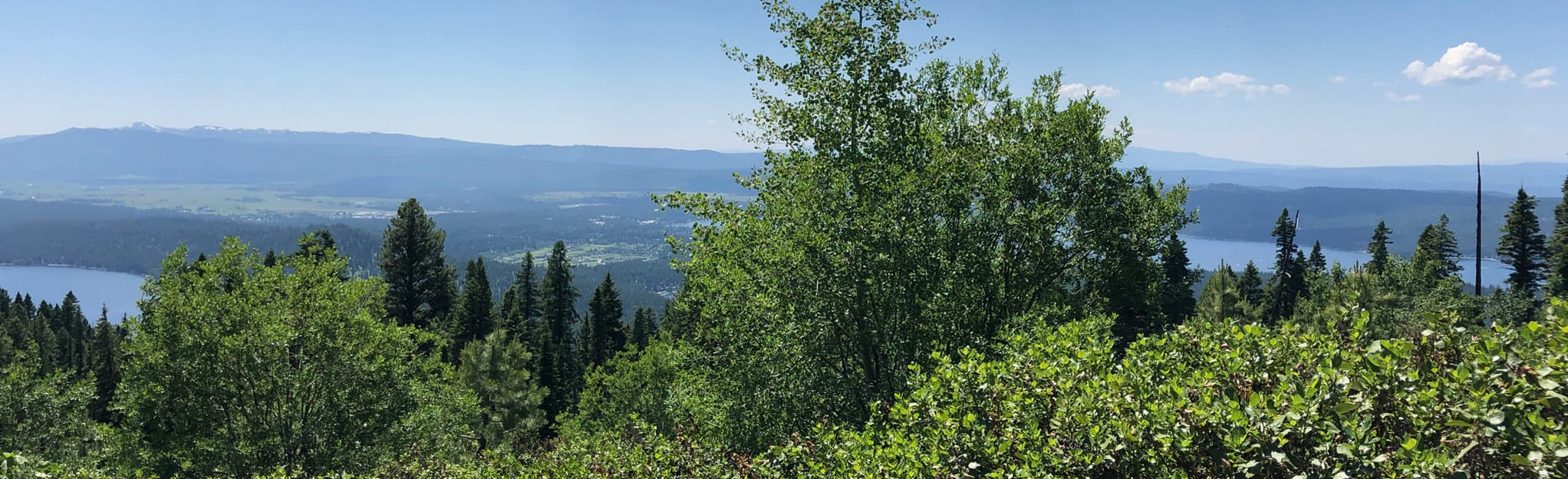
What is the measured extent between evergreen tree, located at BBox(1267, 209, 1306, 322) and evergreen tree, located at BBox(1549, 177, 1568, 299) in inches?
512

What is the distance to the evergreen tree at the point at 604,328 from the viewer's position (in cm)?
6719

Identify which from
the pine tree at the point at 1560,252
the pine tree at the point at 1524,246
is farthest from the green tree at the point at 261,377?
the pine tree at the point at 1524,246

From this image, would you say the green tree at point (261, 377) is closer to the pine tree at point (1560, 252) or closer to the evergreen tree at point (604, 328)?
the evergreen tree at point (604, 328)

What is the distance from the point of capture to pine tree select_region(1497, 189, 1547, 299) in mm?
52875

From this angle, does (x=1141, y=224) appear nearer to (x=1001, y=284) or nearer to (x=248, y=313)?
(x=1001, y=284)

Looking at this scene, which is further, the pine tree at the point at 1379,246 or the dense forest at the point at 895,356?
the pine tree at the point at 1379,246

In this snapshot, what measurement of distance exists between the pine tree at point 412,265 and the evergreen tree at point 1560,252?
6788cm

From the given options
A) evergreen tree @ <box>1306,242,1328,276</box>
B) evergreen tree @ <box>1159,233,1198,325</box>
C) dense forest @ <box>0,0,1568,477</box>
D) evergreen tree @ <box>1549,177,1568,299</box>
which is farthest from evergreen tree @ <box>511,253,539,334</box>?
evergreen tree @ <box>1549,177,1568,299</box>

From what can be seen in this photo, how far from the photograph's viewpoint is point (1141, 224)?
1408 centimetres

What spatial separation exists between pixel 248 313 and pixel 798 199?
14.4 m

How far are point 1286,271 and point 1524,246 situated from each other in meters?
18.2

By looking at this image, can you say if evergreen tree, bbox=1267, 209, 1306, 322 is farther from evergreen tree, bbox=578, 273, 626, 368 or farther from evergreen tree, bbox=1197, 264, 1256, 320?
evergreen tree, bbox=578, 273, 626, 368

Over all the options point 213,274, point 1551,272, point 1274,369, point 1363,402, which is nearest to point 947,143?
point 1274,369

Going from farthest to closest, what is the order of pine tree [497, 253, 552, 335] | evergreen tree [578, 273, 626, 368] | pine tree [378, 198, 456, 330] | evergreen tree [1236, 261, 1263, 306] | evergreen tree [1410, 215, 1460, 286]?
1. evergreen tree [578, 273, 626, 368]
2. evergreen tree [1236, 261, 1263, 306]
3. pine tree [497, 253, 552, 335]
4. evergreen tree [1410, 215, 1460, 286]
5. pine tree [378, 198, 456, 330]
